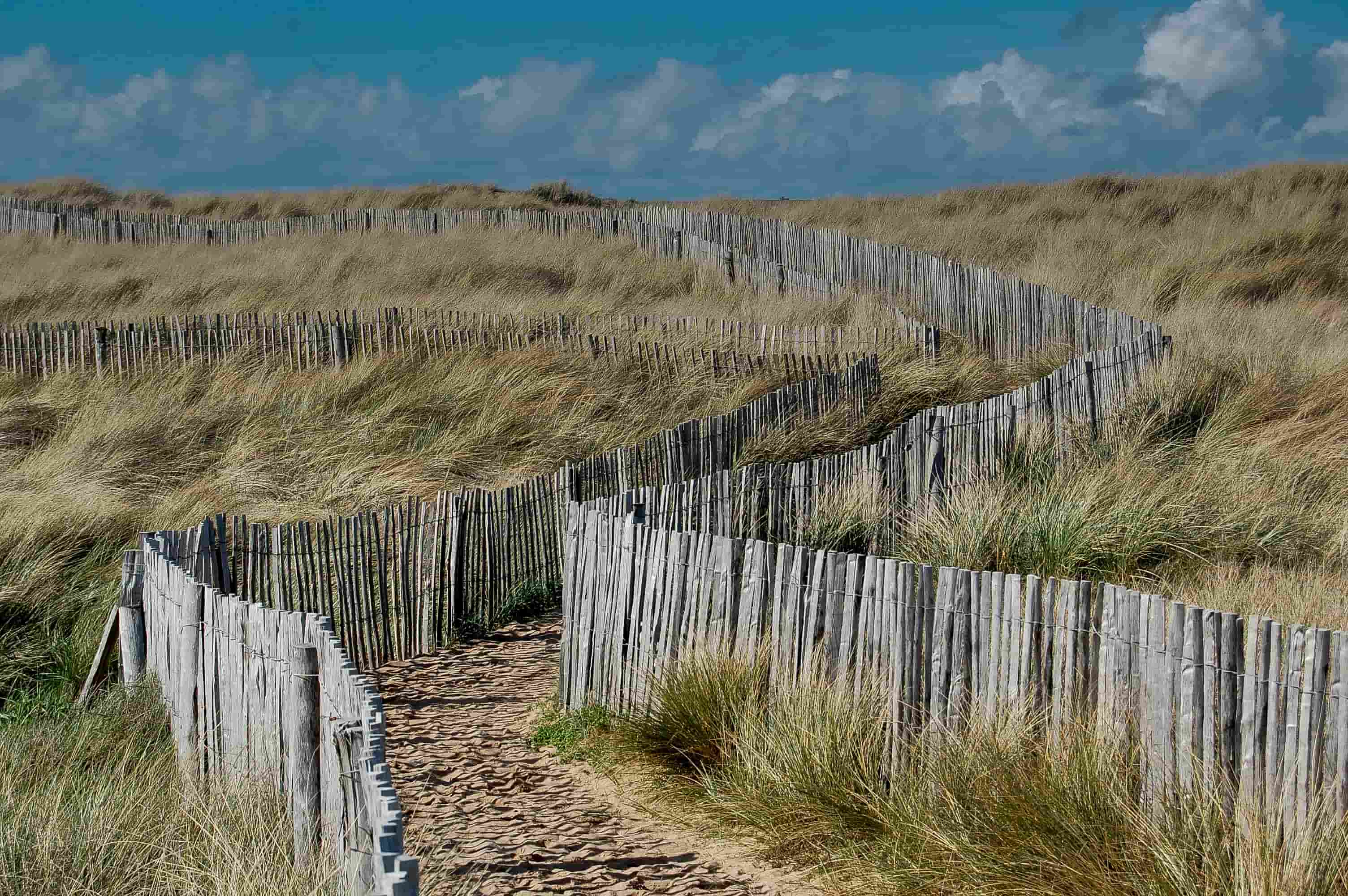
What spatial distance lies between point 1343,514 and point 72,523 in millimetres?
7197

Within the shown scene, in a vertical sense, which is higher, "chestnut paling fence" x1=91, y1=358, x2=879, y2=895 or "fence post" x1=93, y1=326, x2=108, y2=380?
"fence post" x1=93, y1=326, x2=108, y2=380

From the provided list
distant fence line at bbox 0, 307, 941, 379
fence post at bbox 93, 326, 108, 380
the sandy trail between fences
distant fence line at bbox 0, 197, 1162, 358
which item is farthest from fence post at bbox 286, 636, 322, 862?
fence post at bbox 93, 326, 108, 380

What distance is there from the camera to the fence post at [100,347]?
11797mm

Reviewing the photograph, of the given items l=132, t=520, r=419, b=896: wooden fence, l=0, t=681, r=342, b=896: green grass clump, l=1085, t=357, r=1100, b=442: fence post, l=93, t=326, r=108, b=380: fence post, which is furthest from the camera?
l=93, t=326, r=108, b=380: fence post

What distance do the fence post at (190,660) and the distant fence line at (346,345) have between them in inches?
301

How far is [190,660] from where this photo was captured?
4398 millimetres

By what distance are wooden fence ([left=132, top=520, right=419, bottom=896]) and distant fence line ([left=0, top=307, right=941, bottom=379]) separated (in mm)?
7046

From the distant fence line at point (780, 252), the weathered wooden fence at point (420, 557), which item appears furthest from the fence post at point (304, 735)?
the distant fence line at point (780, 252)

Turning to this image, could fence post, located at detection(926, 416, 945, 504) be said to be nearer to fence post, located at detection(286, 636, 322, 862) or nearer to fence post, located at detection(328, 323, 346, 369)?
fence post, located at detection(286, 636, 322, 862)

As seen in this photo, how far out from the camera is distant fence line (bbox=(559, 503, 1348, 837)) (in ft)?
10.8

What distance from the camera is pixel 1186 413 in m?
10.3

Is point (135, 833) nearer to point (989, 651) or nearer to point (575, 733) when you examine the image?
point (575, 733)

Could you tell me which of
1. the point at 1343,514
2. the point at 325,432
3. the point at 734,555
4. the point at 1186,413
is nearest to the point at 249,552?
Result: the point at 734,555

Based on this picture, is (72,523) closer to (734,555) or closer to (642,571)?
(642,571)
